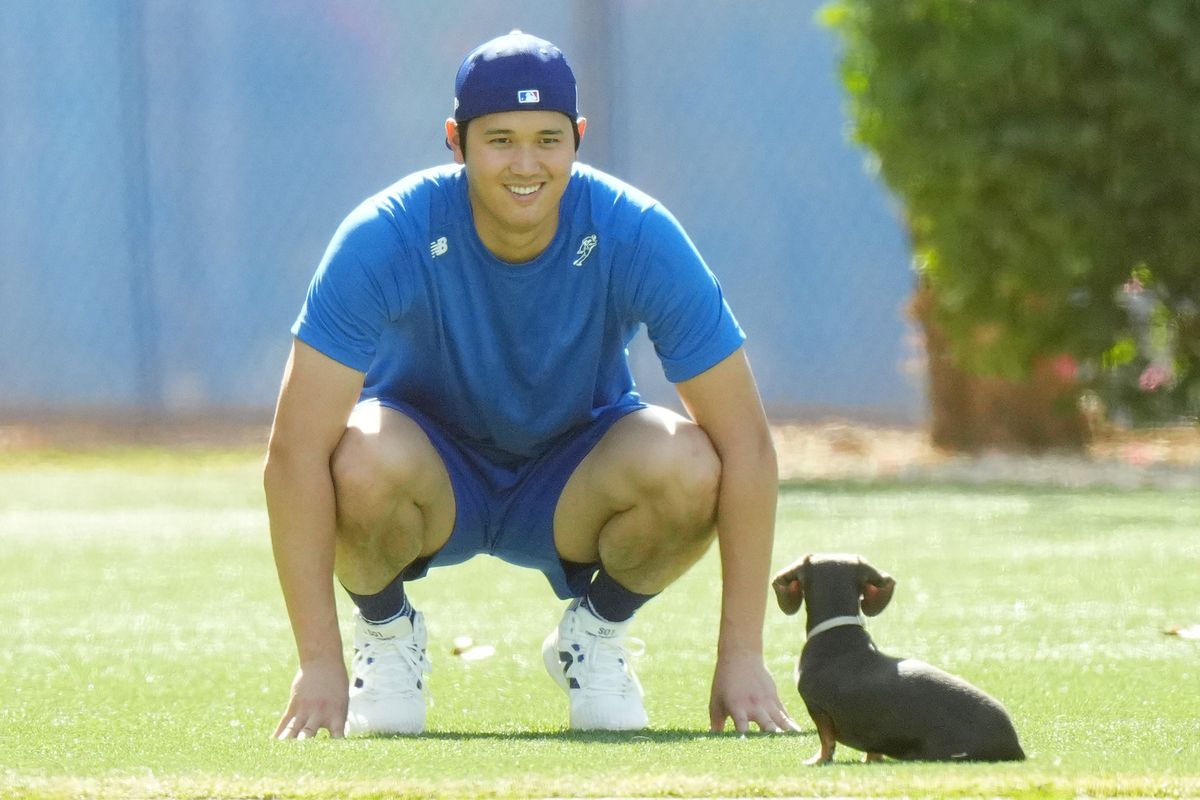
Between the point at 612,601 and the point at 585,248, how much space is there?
699mm

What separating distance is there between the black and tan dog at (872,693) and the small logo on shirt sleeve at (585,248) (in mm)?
778

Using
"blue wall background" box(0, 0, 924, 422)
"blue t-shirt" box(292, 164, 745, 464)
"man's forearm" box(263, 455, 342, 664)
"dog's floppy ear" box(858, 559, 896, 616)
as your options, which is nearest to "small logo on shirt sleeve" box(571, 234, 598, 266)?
"blue t-shirt" box(292, 164, 745, 464)

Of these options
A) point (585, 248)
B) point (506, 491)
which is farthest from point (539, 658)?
point (585, 248)

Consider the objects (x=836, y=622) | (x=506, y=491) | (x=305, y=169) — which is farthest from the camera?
(x=305, y=169)

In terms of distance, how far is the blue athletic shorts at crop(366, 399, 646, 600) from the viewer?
3.71 meters

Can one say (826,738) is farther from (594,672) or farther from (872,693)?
(594,672)

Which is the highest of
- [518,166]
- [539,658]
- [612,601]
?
[518,166]

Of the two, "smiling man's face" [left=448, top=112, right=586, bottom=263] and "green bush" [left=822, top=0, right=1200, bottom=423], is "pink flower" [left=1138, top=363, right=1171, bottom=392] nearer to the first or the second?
"green bush" [left=822, top=0, right=1200, bottom=423]

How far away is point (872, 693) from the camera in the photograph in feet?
9.20

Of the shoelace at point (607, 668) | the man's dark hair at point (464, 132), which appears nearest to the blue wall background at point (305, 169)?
the shoelace at point (607, 668)

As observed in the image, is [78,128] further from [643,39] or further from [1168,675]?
[1168,675]

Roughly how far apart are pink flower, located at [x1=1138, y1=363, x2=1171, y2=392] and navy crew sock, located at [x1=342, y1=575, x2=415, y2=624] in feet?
19.4

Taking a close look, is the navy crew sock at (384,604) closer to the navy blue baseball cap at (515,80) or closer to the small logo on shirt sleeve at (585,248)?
the small logo on shirt sleeve at (585,248)

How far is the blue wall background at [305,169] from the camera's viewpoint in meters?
10.6
